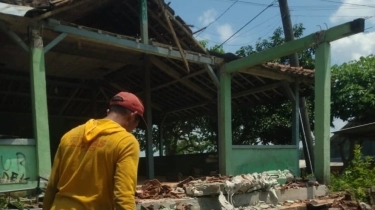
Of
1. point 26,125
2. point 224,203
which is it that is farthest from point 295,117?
point 26,125

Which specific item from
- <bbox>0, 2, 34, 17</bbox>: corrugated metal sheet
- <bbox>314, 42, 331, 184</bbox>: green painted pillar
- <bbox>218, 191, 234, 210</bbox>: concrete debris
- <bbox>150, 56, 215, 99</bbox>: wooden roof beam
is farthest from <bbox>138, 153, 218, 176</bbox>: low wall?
<bbox>0, 2, 34, 17</bbox>: corrugated metal sheet

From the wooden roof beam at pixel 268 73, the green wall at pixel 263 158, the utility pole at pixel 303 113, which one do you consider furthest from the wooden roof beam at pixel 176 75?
the green wall at pixel 263 158

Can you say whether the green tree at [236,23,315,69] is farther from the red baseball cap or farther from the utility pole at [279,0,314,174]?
the red baseball cap

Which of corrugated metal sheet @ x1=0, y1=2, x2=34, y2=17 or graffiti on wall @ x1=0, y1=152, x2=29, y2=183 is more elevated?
corrugated metal sheet @ x1=0, y1=2, x2=34, y2=17

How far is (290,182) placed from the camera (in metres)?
8.19

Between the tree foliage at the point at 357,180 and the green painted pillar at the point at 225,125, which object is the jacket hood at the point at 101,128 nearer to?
the tree foliage at the point at 357,180

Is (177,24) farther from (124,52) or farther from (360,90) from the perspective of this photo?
(360,90)

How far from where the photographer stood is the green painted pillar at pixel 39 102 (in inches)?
263

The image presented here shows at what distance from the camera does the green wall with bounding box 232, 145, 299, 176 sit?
935 centimetres

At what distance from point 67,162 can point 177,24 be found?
691cm

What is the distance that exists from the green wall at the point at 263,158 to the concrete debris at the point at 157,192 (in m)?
2.64

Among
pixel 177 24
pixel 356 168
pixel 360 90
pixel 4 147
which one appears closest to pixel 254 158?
pixel 356 168

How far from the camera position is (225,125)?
940 cm

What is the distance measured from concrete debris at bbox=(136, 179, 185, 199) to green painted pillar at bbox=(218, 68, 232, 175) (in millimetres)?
2406
